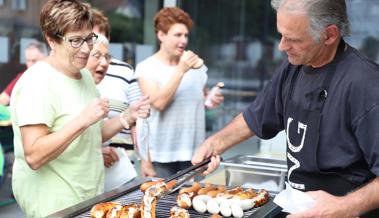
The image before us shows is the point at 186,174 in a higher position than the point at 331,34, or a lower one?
lower

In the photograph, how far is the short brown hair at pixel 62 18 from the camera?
2.13 metres

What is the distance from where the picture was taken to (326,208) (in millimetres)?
1645

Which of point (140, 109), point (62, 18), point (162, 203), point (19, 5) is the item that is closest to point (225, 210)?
point (162, 203)

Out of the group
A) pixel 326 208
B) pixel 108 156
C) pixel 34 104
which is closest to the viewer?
pixel 326 208

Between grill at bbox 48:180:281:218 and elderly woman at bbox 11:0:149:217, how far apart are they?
16 centimetres

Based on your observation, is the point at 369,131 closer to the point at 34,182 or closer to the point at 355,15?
the point at 34,182

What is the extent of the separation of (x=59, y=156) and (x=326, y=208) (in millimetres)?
1027

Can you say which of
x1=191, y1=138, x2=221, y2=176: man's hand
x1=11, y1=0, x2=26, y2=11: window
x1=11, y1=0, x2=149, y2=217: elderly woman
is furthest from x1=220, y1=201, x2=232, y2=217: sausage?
x1=11, y1=0, x2=26, y2=11: window

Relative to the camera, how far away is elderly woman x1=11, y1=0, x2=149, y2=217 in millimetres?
2039

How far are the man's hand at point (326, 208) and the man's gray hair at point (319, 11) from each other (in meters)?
0.50

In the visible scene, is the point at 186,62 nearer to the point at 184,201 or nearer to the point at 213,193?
the point at 213,193

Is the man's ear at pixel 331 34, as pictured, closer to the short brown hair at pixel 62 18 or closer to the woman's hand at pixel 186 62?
the short brown hair at pixel 62 18

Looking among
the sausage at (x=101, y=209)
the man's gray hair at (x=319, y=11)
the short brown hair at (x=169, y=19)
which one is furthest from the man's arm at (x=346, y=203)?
the short brown hair at (x=169, y=19)

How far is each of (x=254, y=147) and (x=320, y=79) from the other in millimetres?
3450
